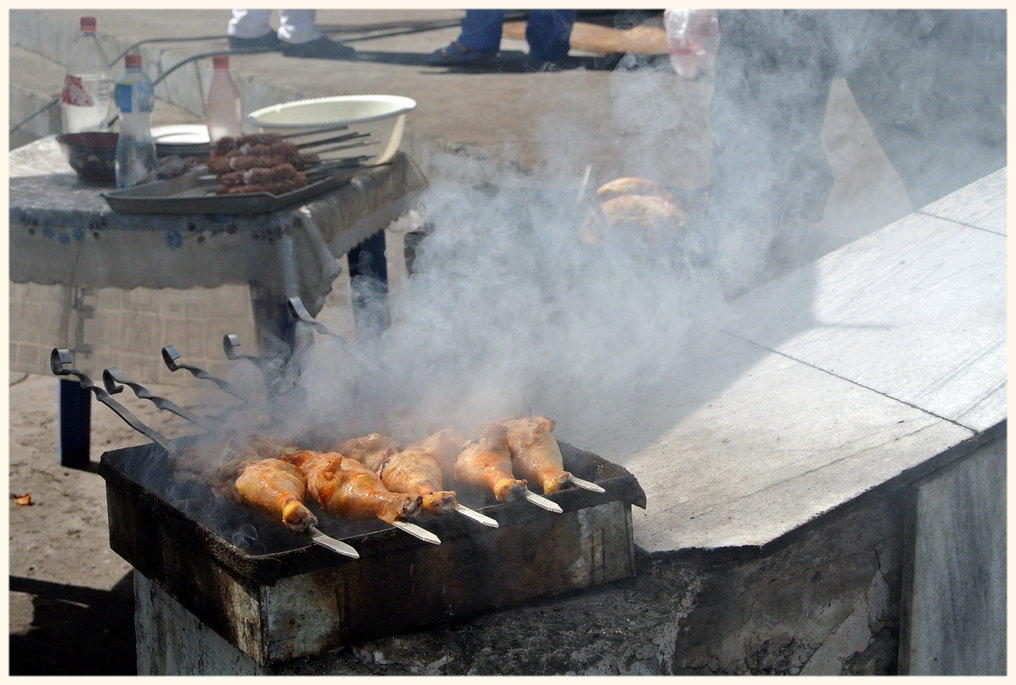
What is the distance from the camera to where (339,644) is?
99.7 inches

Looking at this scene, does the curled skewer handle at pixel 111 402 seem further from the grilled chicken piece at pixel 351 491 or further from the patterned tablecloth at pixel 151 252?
the patterned tablecloth at pixel 151 252

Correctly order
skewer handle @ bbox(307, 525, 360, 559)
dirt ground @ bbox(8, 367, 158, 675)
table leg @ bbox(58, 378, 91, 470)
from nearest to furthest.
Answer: skewer handle @ bbox(307, 525, 360, 559)
dirt ground @ bbox(8, 367, 158, 675)
table leg @ bbox(58, 378, 91, 470)

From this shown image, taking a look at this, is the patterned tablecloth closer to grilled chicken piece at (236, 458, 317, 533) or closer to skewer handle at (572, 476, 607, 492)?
grilled chicken piece at (236, 458, 317, 533)

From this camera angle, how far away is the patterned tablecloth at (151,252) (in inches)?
163

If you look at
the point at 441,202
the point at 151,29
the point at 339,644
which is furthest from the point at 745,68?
the point at 151,29

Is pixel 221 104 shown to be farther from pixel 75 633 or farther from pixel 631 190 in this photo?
pixel 75 633

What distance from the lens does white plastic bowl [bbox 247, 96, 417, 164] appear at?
16.2 ft

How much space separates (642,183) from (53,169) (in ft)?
9.47

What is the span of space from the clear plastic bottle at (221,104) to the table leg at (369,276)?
2.78 feet

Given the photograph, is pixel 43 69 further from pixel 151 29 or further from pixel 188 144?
pixel 188 144

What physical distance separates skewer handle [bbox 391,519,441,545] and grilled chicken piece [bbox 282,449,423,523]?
0.8 inches

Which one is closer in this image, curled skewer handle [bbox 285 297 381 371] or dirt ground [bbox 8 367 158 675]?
curled skewer handle [bbox 285 297 381 371]

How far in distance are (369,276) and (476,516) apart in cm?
304

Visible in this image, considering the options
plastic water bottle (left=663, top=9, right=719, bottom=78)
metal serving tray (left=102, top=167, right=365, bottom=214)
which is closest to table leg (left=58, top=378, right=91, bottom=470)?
metal serving tray (left=102, top=167, right=365, bottom=214)
